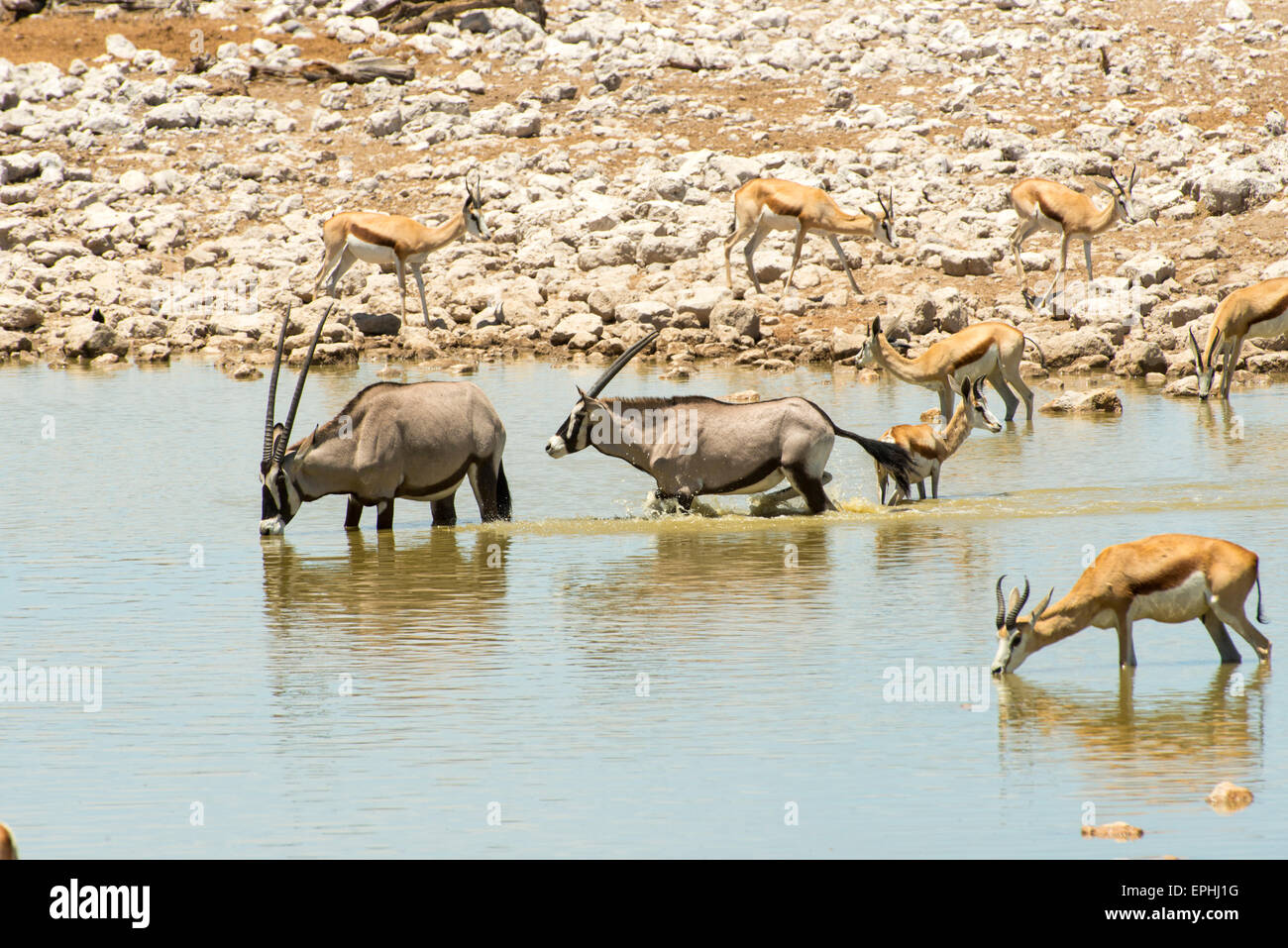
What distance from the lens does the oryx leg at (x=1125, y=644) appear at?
714cm

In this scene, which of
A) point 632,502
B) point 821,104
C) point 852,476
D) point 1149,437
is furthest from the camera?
point 821,104

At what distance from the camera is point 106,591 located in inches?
377

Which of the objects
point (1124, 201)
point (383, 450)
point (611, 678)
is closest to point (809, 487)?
point (383, 450)

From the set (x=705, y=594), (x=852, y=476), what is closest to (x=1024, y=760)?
(x=705, y=594)

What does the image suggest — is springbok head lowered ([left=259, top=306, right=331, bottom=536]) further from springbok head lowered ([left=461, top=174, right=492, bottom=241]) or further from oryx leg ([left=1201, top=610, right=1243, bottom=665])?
springbok head lowered ([left=461, top=174, right=492, bottom=241])

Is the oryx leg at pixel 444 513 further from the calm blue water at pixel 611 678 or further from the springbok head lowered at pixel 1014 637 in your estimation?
the springbok head lowered at pixel 1014 637

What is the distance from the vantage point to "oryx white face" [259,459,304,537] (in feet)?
35.8

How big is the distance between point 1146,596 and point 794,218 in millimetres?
16352

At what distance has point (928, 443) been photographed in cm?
1226

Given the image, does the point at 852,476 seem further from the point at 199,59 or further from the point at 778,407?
the point at 199,59

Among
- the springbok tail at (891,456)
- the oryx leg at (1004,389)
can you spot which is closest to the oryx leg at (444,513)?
the springbok tail at (891,456)

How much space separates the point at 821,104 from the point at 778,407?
63.3ft

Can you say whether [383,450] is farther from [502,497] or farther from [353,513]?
[502,497]

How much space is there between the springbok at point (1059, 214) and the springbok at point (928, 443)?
9.75 m
